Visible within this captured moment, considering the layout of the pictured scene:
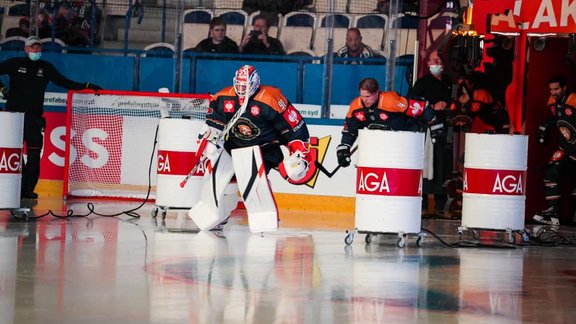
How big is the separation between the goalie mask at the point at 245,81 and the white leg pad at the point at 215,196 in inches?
29.2

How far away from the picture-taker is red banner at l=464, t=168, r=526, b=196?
13.6 metres

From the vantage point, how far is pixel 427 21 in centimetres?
1791

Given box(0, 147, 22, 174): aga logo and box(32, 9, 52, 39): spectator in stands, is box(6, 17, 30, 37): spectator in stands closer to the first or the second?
box(32, 9, 52, 39): spectator in stands

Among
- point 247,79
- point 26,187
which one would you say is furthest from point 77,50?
point 247,79

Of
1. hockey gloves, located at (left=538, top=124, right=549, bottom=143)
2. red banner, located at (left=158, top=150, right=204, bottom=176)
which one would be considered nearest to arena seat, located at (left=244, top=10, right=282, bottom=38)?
red banner, located at (left=158, top=150, right=204, bottom=176)

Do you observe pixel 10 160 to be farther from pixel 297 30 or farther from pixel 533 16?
Result: pixel 533 16

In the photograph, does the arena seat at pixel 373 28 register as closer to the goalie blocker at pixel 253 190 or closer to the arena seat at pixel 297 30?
the arena seat at pixel 297 30

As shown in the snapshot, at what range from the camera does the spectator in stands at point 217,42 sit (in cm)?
1866

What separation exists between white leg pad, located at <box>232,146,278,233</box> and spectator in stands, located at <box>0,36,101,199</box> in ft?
14.4

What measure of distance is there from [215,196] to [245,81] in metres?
1.28

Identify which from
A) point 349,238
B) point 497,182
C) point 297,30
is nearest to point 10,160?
point 349,238

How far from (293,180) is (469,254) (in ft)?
7.21

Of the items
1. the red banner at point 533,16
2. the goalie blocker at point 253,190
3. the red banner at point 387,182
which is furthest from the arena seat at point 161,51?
the red banner at point 387,182

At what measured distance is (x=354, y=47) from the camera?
18094 millimetres
